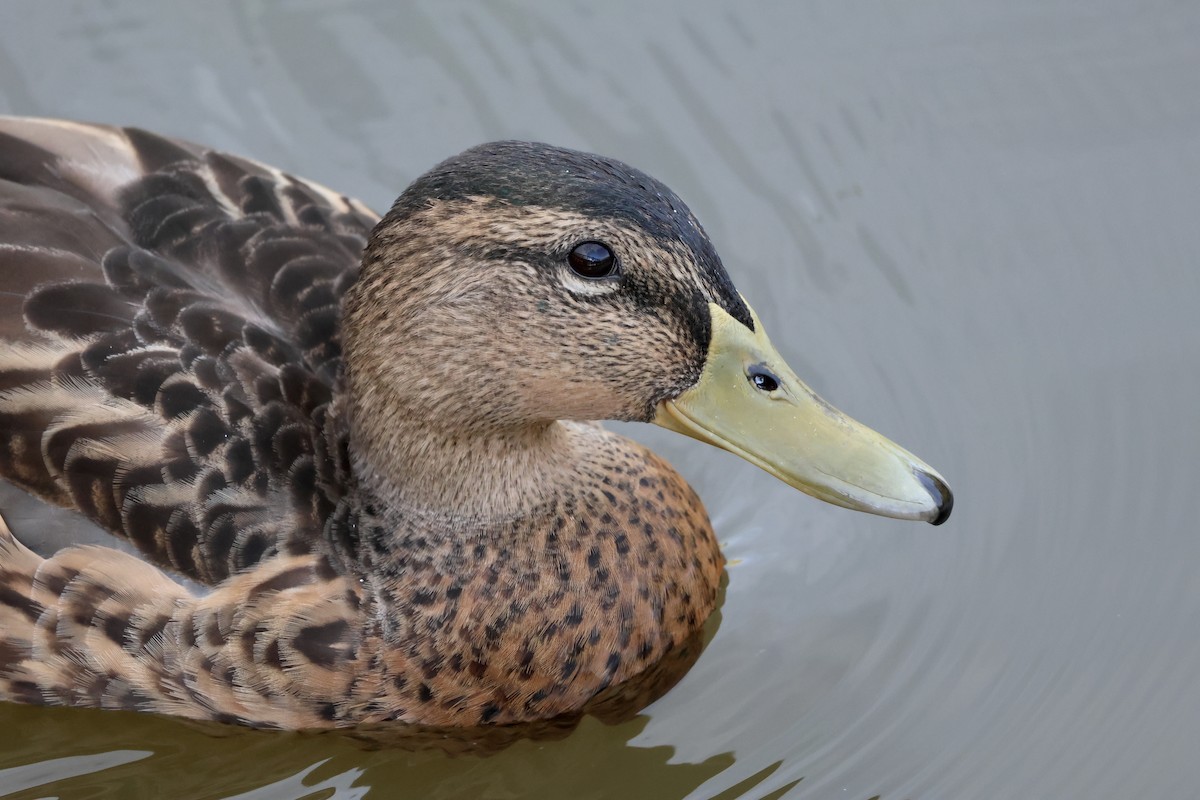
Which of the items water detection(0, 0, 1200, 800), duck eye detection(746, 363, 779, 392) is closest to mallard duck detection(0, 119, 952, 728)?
duck eye detection(746, 363, 779, 392)

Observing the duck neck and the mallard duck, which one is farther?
the duck neck

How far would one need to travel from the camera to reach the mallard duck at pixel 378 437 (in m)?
4.45

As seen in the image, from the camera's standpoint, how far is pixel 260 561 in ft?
15.6

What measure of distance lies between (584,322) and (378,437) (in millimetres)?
772

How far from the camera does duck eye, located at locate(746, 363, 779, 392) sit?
14.8ft

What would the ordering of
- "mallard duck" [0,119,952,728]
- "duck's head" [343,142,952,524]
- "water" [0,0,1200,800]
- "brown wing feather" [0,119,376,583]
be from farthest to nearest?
"water" [0,0,1200,800] → "brown wing feather" [0,119,376,583] → "mallard duck" [0,119,952,728] → "duck's head" [343,142,952,524]

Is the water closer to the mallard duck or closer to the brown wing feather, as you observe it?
the mallard duck

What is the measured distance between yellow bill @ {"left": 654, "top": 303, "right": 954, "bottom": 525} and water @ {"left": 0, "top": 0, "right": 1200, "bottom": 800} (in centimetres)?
113

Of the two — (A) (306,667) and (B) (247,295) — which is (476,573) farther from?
(B) (247,295)

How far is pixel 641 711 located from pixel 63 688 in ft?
5.85

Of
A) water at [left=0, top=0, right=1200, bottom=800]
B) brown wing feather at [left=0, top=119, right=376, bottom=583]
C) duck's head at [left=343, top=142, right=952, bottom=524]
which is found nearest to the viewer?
duck's head at [left=343, top=142, right=952, bottom=524]

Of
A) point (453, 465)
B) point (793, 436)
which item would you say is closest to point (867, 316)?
point (793, 436)

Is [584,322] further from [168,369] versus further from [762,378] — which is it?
[168,369]

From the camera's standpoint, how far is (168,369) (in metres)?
4.79
